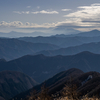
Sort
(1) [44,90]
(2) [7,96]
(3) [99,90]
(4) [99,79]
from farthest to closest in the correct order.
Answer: (2) [7,96] < (4) [99,79] < (3) [99,90] < (1) [44,90]

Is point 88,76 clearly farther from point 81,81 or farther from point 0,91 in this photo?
point 0,91

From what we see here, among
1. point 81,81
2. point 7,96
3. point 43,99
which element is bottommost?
point 7,96

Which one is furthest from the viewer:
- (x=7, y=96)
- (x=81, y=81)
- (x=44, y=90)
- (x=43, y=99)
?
(x=7, y=96)

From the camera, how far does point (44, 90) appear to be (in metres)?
27.2

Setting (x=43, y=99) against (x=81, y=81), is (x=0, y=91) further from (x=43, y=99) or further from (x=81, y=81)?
(x=43, y=99)

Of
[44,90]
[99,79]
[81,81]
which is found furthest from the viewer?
[81,81]

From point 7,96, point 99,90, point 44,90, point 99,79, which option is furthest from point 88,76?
point 7,96

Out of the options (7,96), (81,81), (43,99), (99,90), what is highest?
(43,99)

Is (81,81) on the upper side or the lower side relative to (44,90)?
lower

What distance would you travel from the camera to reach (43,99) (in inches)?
946

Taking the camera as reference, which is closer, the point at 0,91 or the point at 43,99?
the point at 43,99

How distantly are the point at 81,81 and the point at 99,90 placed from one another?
47.7 m

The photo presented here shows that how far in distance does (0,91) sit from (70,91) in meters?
186

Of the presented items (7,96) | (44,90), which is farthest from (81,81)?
(7,96)
